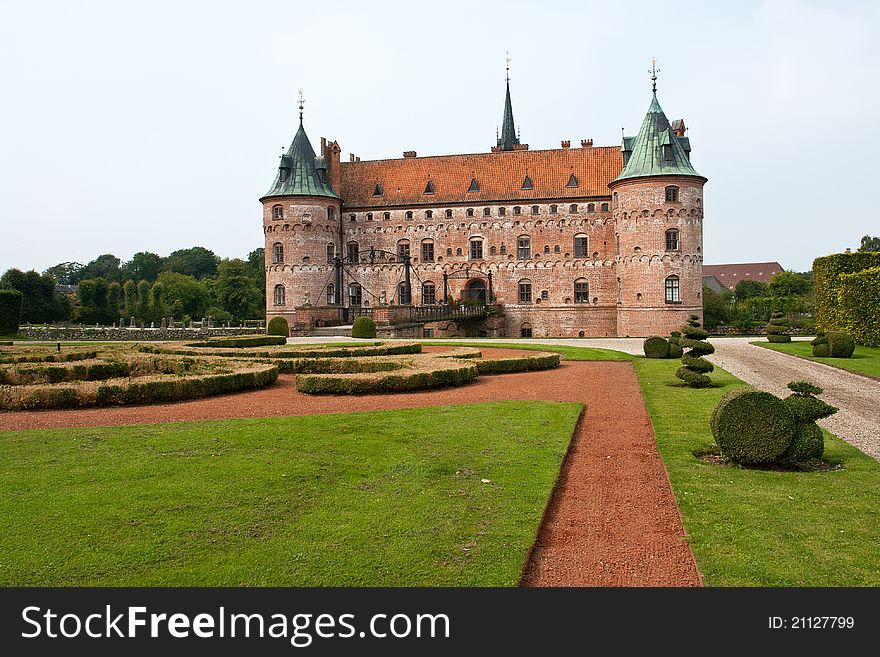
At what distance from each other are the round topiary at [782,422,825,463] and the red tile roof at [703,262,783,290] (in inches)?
4582

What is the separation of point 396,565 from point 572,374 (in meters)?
13.7

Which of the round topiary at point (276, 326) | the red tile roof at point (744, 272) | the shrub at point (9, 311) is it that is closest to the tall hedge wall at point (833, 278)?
the round topiary at point (276, 326)

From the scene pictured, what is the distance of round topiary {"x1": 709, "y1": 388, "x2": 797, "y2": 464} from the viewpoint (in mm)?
8219

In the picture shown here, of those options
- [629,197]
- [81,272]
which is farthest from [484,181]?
[81,272]

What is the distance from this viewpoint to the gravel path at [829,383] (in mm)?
10531

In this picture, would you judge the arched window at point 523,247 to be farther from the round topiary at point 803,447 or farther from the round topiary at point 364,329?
the round topiary at point 803,447

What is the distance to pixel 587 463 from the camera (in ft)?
28.7

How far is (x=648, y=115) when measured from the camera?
44.6 metres

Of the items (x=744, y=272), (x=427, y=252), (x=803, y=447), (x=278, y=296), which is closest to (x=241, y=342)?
(x=803, y=447)

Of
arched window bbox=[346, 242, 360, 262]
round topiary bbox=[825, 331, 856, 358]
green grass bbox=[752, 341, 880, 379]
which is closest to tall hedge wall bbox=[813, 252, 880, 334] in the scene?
green grass bbox=[752, 341, 880, 379]

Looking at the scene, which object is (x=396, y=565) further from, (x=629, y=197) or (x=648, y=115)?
(x=648, y=115)

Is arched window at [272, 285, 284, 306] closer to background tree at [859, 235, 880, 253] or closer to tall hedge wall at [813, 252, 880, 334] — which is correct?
tall hedge wall at [813, 252, 880, 334]

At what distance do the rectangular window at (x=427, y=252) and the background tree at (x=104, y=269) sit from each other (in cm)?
7228

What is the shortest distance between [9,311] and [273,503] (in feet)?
122
